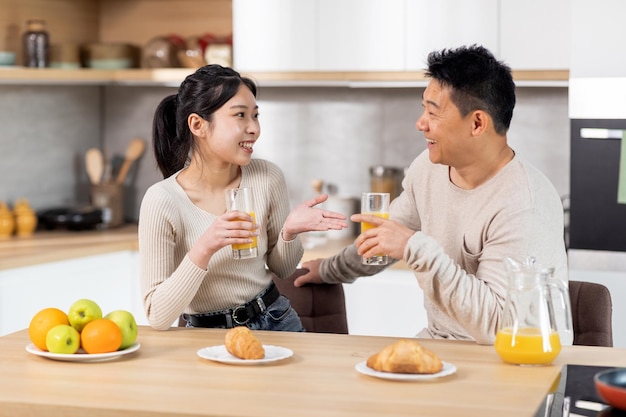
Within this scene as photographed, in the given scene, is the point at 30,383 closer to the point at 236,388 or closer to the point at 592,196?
the point at 236,388

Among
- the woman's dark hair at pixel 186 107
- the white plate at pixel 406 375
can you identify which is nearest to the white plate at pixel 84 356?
the white plate at pixel 406 375

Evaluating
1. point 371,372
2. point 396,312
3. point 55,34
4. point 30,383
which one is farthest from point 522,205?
point 55,34

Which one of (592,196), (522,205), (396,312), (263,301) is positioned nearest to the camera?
(522,205)

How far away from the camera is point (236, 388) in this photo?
1.87m

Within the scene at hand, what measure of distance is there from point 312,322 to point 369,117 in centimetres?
198

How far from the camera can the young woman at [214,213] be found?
98.3 inches

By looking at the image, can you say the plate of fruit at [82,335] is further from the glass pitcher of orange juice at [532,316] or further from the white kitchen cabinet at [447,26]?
the white kitchen cabinet at [447,26]

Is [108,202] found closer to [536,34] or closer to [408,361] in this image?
[536,34]

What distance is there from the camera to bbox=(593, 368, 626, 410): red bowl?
5.69 ft

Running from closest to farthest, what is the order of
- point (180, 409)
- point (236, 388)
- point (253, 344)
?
point (180, 409) < point (236, 388) < point (253, 344)

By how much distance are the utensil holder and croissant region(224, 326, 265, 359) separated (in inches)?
112

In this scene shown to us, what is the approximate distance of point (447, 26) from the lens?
406 centimetres

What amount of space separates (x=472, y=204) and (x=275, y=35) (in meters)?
1.98

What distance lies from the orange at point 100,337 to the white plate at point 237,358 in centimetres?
17
